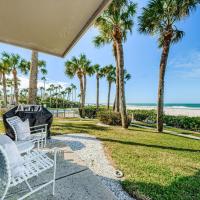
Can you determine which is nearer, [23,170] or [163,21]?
[23,170]

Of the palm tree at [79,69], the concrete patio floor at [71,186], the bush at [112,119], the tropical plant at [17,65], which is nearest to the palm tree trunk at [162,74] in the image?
the bush at [112,119]

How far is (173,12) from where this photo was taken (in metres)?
13.2

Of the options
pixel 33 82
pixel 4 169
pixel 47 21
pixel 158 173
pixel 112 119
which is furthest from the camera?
pixel 112 119

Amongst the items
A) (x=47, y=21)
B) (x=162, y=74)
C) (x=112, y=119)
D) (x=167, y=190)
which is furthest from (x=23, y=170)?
(x=112, y=119)

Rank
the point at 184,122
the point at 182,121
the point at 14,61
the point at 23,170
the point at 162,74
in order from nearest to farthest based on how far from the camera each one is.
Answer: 1. the point at 23,170
2. the point at 162,74
3. the point at 184,122
4. the point at 182,121
5. the point at 14,61

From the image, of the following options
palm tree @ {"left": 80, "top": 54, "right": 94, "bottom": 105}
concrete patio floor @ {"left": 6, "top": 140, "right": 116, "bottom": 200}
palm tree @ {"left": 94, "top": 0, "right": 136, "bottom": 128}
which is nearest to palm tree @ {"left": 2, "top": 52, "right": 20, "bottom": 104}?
palm tree @ {"left": 80, "top": 54, "right": 94, "bottom": 105}

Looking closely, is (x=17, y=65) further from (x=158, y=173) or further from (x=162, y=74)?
(x=158, y=173)

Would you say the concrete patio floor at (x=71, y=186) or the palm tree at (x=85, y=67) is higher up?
the palm tree at (x=85, y=67)

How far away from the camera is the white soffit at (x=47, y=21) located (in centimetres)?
367

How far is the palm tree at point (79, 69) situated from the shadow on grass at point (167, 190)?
26473 mm

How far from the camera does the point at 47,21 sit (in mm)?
4547

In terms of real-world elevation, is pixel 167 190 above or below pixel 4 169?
below

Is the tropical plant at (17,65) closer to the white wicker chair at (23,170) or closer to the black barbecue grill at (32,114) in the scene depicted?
the black barbecue grill at (32,114)

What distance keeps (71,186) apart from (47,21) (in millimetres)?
3269
